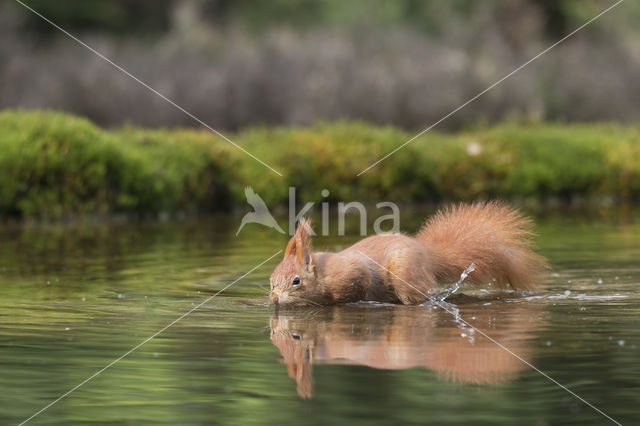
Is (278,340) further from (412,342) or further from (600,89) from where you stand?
(600,89)

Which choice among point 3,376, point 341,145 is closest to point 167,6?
point 341,145

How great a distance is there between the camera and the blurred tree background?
82.5 feet

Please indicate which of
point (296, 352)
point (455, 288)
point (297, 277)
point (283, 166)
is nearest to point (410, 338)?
point (296, 352)

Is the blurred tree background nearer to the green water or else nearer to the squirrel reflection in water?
the green water

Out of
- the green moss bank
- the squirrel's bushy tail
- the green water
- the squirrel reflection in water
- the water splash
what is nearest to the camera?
the green water

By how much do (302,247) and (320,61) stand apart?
61.7 feet

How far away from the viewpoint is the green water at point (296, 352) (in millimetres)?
4938

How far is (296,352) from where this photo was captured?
20.7ft

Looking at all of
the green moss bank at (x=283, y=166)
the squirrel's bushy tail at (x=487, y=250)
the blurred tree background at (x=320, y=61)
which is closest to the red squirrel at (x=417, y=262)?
the squirrel's bushy tail at (x=487, y=250)

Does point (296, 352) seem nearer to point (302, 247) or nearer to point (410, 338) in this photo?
point (410, 338)

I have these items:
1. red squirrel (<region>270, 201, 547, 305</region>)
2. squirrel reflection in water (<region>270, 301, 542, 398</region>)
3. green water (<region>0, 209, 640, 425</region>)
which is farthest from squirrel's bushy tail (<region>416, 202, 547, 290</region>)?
squirrel reflection in water (<region>270, 301, 542, 398</region>)

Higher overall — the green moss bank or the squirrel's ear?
the green moss bank

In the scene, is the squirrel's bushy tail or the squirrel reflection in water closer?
the squirrel reflection in water

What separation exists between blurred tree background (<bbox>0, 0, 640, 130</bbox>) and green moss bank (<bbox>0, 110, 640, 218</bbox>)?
4003 millimetres
